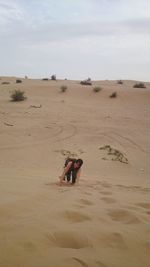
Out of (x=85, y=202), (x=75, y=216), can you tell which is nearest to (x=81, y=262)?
(x=75, y=216)

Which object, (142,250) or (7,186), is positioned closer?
(142,250)

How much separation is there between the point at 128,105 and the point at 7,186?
17018 mm

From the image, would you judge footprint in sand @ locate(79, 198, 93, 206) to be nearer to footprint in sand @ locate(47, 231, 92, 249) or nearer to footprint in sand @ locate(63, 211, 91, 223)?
footprint in sand @ locate(63, 211, 91, 223)

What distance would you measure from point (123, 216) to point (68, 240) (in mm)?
1123

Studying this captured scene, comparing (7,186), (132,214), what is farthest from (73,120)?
(132,214)

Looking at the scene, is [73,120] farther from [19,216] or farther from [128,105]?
[19,216]

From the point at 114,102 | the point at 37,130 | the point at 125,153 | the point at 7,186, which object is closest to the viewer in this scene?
the point at 7,186

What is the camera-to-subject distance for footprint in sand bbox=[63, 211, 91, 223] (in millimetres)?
3912

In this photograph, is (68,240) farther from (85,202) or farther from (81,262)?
(85,202)

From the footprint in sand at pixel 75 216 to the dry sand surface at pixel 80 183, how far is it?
0.01m

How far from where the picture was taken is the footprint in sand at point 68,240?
3148 millimetres

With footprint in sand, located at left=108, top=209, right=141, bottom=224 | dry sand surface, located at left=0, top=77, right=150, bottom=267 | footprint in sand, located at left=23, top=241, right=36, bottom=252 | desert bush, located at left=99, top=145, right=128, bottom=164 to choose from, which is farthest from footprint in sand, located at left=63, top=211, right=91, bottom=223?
desert bush, located at left=99, top=145, right=128, bottom=164

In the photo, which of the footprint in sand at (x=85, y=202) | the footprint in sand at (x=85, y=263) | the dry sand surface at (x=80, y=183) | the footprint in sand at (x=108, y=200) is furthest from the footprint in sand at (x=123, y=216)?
the footprint in sand at (x=85, y=263)

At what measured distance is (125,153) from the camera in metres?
12.7
